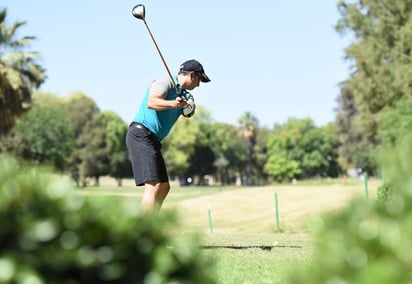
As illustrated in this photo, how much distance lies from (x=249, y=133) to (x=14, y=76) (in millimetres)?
94469

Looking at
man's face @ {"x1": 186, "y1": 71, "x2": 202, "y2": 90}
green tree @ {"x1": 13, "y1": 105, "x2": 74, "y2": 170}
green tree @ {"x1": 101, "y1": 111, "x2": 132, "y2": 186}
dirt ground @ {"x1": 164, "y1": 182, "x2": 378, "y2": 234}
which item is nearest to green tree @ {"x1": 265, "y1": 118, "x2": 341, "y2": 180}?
green tree @ {"x1": 101, "y1": 111, "x2": 132, "y2": 186}

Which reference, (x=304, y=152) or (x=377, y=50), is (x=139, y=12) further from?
(x=304, y=152)

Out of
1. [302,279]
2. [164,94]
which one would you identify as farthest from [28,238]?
Answer: [164,94]

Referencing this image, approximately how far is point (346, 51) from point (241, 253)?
111 feet

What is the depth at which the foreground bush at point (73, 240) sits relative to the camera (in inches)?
67.7

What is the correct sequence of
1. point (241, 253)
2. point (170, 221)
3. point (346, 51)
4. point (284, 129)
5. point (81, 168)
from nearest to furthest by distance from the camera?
point (170, 221), point (241, 253), point (346, 51), point (81, 168), point (284, 129)

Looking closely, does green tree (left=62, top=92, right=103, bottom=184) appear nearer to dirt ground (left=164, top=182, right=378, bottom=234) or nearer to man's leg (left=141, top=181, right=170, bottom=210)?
dirt ground (left=164, top=182, right=378, bottom=234)

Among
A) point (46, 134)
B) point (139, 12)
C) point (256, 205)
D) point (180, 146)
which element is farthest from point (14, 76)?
point (180, 146)

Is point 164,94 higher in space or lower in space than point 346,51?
lower

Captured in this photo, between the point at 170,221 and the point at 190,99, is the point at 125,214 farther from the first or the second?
the point at 190,99

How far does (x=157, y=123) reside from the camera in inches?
295

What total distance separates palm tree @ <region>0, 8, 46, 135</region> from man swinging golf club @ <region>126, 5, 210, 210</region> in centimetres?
2943

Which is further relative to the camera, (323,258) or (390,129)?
(390,129)

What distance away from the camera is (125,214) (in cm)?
185
